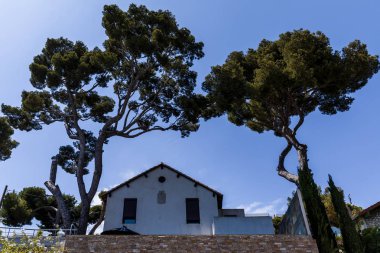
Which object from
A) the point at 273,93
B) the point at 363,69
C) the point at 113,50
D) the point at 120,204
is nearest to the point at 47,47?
the point at 113,50

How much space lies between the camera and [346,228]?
1495cm

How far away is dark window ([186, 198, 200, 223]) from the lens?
71.9ft

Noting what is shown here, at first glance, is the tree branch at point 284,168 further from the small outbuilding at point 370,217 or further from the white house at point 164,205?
the small outbuilding at point 370,217

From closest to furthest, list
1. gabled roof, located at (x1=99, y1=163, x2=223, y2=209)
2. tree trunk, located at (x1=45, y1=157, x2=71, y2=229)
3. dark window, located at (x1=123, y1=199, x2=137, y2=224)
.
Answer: tree trunk, located at (x1=45, y1=157, x2=71, y2=229) → dark window, located at (x1=123, y1=199, x2=137, y2=224) → gabled roof, located at (x1=99, y1=163, x2=223, y2=209)

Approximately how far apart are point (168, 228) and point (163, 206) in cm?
145

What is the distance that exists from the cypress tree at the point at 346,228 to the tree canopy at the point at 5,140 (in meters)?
22.1

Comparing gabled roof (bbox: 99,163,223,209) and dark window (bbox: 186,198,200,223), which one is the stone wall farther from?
gabled roof (bbox: 99,163,223,209)

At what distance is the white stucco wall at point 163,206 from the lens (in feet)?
70.9

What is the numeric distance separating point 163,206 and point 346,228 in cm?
1113

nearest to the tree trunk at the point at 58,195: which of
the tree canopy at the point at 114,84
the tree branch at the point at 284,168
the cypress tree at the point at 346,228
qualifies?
the tree canopy at the point at 114,84

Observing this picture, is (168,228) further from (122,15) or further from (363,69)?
(363,69)

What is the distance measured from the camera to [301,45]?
62.7ft

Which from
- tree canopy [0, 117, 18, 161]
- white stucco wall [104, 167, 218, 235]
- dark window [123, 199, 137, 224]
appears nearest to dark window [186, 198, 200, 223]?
white stucco wall [104, 167, 218, 235]

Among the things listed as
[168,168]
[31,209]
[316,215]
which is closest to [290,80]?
[316,215]
